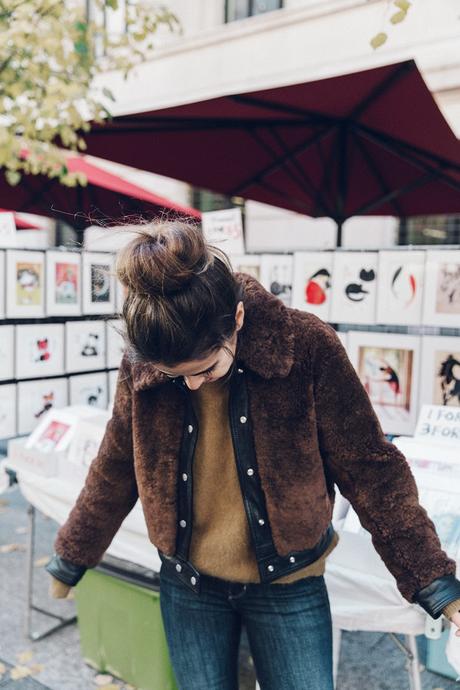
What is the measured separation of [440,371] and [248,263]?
105 centimetres

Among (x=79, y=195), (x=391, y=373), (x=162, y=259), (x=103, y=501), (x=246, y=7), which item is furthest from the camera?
(x=246, y=7)

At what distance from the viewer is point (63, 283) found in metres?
3.38

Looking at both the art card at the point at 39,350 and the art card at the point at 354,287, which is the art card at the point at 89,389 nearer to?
the art card at the point at 39,350

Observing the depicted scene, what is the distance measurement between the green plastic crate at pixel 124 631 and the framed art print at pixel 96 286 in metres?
1.43

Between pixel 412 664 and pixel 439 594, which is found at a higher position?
pixel 439 594

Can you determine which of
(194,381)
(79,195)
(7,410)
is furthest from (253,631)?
(79,195)

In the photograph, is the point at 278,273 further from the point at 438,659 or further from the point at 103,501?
the point at 438,659

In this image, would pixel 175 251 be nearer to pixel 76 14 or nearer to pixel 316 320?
pixel 316 320

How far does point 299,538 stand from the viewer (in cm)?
152

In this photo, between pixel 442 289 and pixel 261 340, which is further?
pixel 442 289

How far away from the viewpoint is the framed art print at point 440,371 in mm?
2463

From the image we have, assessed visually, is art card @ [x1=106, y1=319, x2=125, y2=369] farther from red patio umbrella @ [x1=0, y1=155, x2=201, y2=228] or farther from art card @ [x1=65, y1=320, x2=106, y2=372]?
red patio umbrella @ [x1=0, y1=155, x2=201, y2=228]

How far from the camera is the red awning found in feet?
11.5

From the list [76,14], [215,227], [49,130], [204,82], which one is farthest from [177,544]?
[204,82]
